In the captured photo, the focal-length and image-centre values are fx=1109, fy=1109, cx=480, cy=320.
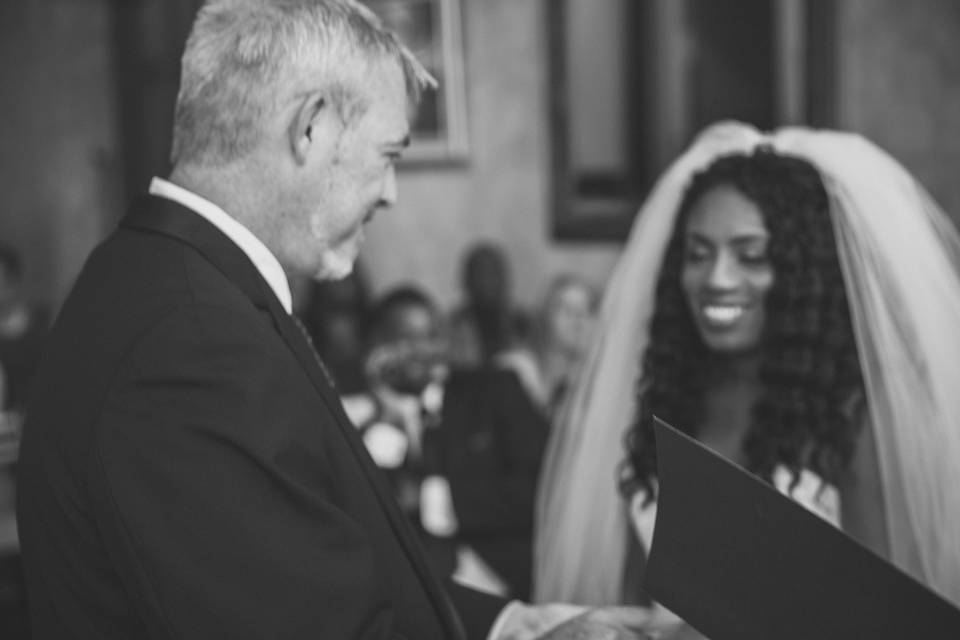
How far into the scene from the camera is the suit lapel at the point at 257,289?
131 cm

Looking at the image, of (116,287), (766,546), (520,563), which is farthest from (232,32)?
(520,563)

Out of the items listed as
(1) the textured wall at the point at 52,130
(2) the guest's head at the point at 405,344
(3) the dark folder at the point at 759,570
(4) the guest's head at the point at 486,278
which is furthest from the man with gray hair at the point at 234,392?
(1) the textured wall at the point at 52,130

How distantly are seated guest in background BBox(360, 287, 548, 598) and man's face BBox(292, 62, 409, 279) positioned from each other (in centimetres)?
175

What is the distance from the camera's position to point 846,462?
190 centimetres

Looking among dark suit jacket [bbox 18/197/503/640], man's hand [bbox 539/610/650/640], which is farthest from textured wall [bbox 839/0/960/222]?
dark suit jacket [bbox 18/197/503/640]

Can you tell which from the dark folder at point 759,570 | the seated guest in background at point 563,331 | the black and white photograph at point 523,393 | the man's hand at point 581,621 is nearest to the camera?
the dark folder at point 759,570

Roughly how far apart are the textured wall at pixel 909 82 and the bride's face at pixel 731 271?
1.86m

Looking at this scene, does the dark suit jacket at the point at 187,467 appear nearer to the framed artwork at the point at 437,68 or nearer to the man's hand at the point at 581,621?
the man's hand at the point at 581,621

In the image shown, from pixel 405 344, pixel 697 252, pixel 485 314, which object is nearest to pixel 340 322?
pixel 485 314

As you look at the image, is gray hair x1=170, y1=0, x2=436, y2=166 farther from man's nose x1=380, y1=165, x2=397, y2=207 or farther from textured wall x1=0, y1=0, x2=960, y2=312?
textured wall x1=0, y1=0, x2=960, y2=312

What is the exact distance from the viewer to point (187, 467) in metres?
1.13

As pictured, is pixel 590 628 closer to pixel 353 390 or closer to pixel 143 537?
pixel 143 537

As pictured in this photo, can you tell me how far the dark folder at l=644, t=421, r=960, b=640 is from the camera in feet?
3.44

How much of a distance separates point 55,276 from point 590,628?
7451mm
